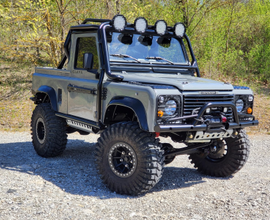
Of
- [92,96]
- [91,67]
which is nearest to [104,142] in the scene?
[92,96]

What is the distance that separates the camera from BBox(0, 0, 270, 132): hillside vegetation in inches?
473

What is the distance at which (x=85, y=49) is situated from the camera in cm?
546

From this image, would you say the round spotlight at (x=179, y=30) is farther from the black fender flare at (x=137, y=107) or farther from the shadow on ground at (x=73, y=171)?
the shadow on ground at (x=73, y=171)

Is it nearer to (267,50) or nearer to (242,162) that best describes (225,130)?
(242,162)

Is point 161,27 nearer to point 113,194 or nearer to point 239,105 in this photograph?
point 239,105

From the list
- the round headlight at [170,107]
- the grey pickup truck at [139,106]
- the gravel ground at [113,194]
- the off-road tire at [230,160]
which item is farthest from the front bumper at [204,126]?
the gravel ground at [113,194]

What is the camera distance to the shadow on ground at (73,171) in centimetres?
483

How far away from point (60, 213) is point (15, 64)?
14.2m

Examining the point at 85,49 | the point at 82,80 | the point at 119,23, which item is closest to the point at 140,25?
the point at 119,23

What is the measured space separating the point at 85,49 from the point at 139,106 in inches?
70.9

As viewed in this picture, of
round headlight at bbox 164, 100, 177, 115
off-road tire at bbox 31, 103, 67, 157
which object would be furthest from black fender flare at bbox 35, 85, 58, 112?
round headlight at bbox 164, 100, 177, 115

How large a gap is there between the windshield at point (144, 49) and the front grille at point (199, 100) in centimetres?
128

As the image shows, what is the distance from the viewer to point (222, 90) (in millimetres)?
4621

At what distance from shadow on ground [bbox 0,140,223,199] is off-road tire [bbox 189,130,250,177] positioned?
23cm
